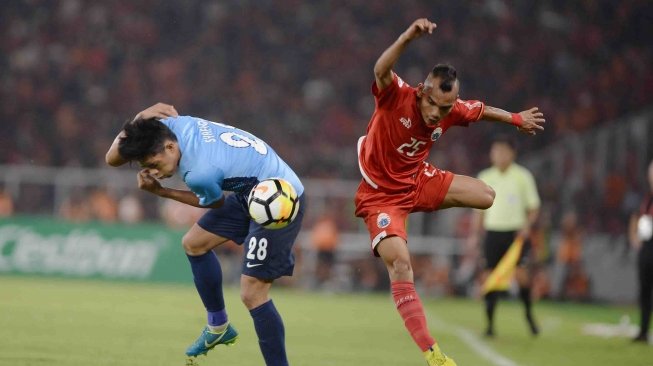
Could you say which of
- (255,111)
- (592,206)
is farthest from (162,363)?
(255,111)

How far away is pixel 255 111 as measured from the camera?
25.2m

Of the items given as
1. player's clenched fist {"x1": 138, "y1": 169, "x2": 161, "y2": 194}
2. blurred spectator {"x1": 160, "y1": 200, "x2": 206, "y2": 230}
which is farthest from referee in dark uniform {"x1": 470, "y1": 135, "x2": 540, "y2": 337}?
blurred spectator {"x1": 160, "y1": 200, "x2": 206, "y2": 230}

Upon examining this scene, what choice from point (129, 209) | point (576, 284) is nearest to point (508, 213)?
point (576, 284)

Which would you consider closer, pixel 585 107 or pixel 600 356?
pixel 600 356

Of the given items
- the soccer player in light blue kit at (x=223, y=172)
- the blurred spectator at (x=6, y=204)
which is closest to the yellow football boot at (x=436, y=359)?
the soccer player in light blue kit at (x=223, y=172)

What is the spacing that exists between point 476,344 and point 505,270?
63.4 inches

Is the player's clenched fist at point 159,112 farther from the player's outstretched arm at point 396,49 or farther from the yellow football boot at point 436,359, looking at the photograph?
the yellow football boot at point 436,359

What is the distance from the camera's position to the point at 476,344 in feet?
37.8

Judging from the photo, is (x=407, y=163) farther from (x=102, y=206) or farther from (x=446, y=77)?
(x=102, y=206)

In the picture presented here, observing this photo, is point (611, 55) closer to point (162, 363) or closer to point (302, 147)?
point (302, 147)

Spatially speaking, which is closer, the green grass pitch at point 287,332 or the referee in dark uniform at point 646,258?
the green grass pitch at point 287,332

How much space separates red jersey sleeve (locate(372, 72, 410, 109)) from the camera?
8109mm

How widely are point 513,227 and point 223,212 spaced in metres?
6.16

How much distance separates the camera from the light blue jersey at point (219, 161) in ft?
22.7
